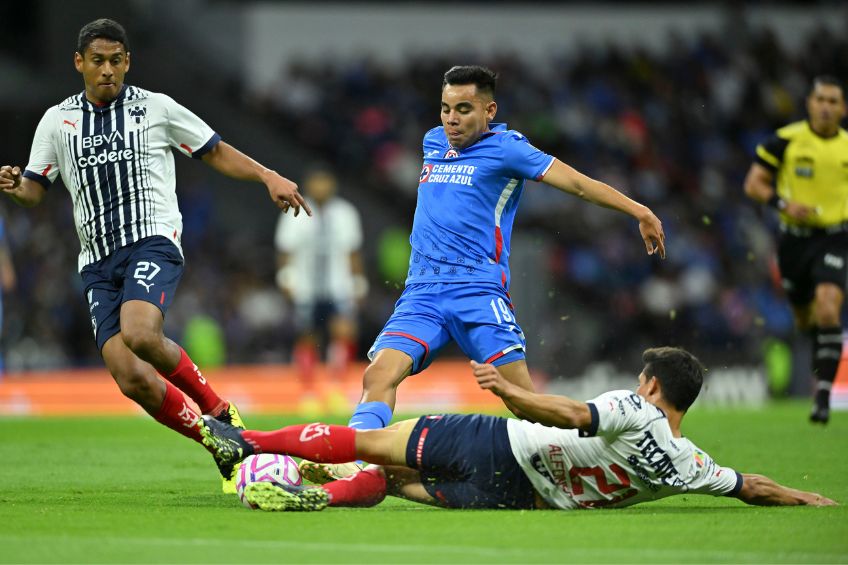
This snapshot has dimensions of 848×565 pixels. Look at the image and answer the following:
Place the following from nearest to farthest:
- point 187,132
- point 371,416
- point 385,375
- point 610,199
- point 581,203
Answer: point 371,416 < point 610,199 < point 385,375 < point 187,132 < point 581,203

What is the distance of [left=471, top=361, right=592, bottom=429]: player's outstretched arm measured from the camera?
6.39 m

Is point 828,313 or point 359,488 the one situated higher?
point 828,313

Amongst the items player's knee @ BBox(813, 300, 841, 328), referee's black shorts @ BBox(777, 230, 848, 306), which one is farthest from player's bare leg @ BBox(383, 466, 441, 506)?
referee's black shorts @ BBox(777, 230, 848, 306)

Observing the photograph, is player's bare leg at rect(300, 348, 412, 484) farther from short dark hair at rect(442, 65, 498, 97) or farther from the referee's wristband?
the referee's wristband

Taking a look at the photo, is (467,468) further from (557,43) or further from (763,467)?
(557,43)

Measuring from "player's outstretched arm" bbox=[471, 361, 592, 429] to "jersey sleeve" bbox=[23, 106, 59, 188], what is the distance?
3179mm

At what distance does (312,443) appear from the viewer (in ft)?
22.0

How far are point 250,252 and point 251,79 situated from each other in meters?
5.08

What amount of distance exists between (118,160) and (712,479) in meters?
3.74

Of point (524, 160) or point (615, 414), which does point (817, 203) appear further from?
point (615, 414)

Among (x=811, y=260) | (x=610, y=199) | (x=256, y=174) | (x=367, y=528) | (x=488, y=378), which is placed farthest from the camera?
(x=811, y=260)

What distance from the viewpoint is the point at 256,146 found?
24.8 metres

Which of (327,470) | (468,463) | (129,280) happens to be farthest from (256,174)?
(468,463)

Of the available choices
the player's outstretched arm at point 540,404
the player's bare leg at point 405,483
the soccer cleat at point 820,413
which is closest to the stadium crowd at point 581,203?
the soccer cleat at point 820,413
